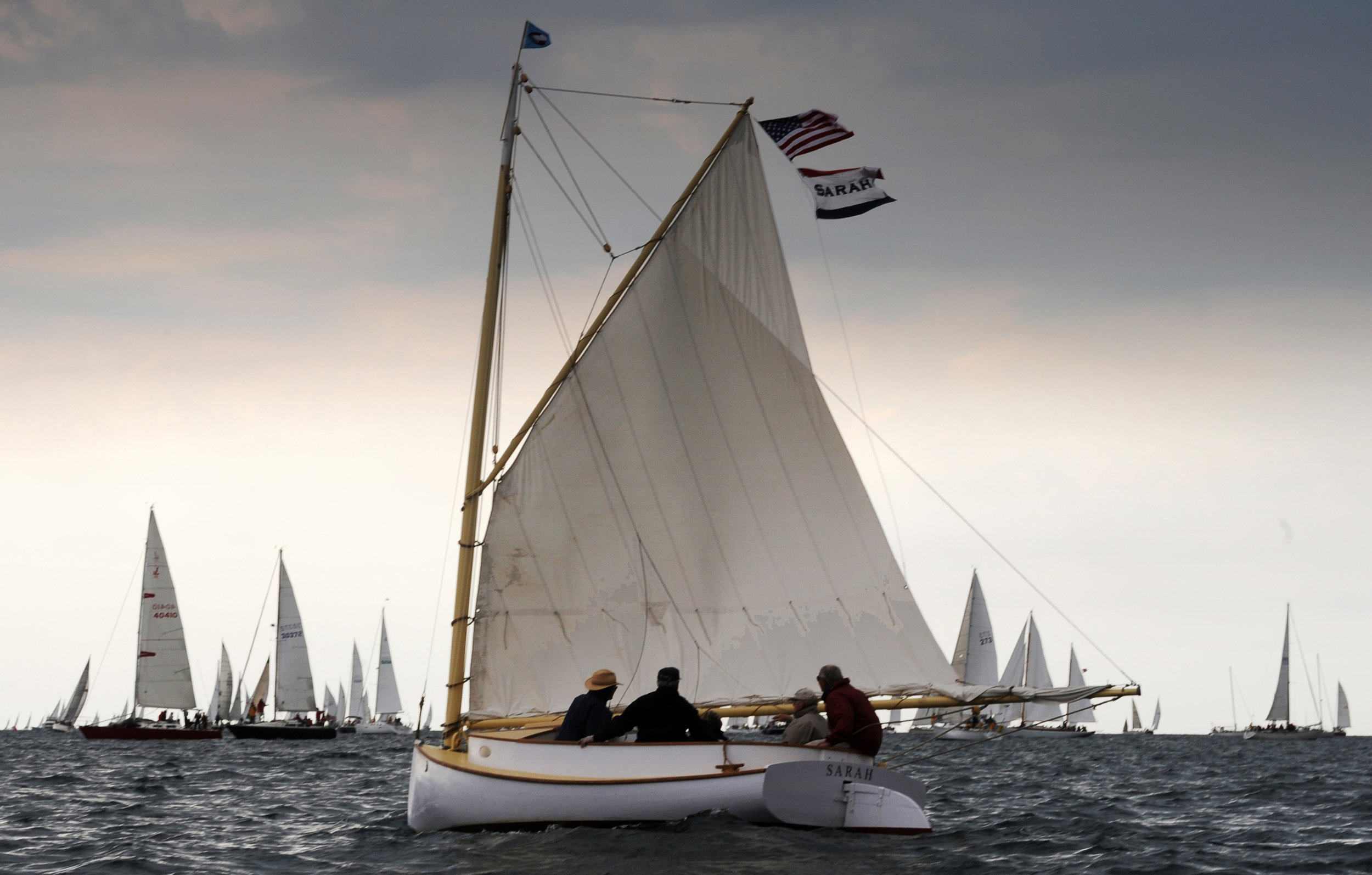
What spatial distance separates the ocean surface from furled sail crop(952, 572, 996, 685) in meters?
50.6

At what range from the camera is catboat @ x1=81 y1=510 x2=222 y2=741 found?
69.5 meters

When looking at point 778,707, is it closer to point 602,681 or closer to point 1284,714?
point 602,681

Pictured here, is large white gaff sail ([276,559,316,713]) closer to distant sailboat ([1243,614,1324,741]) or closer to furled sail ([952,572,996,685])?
furled sail ([952,572,996,685])

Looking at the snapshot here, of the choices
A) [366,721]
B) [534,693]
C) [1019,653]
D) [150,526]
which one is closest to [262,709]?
[150,526]

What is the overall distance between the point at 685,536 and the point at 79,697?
103 meters

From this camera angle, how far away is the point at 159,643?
69875mm

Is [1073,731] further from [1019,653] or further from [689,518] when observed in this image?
[689,518]

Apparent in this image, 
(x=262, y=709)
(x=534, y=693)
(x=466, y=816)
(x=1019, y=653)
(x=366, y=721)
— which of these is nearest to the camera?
(x=466, y=816)

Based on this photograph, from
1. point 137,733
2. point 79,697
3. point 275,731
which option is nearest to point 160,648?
point 137,733

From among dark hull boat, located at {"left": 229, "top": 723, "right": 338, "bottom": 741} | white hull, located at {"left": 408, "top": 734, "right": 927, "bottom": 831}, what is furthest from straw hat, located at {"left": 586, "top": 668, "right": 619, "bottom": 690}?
dark hull boat, located at {"left": 229, "top": 723, "right": 338, "bottom": 741}

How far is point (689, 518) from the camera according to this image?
20141 mm

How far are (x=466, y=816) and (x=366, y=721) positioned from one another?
107878 mm

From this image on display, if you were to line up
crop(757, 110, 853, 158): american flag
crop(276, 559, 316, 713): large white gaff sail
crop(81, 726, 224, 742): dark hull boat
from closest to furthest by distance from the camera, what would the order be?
crop(757, 110, 853, 158): american flag
crop(81, 726, 224, 742): dark hull boat
crop(276, 559, 316, 713): large white gaff sail

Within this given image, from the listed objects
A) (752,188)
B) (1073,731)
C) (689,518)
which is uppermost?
(752,188)
